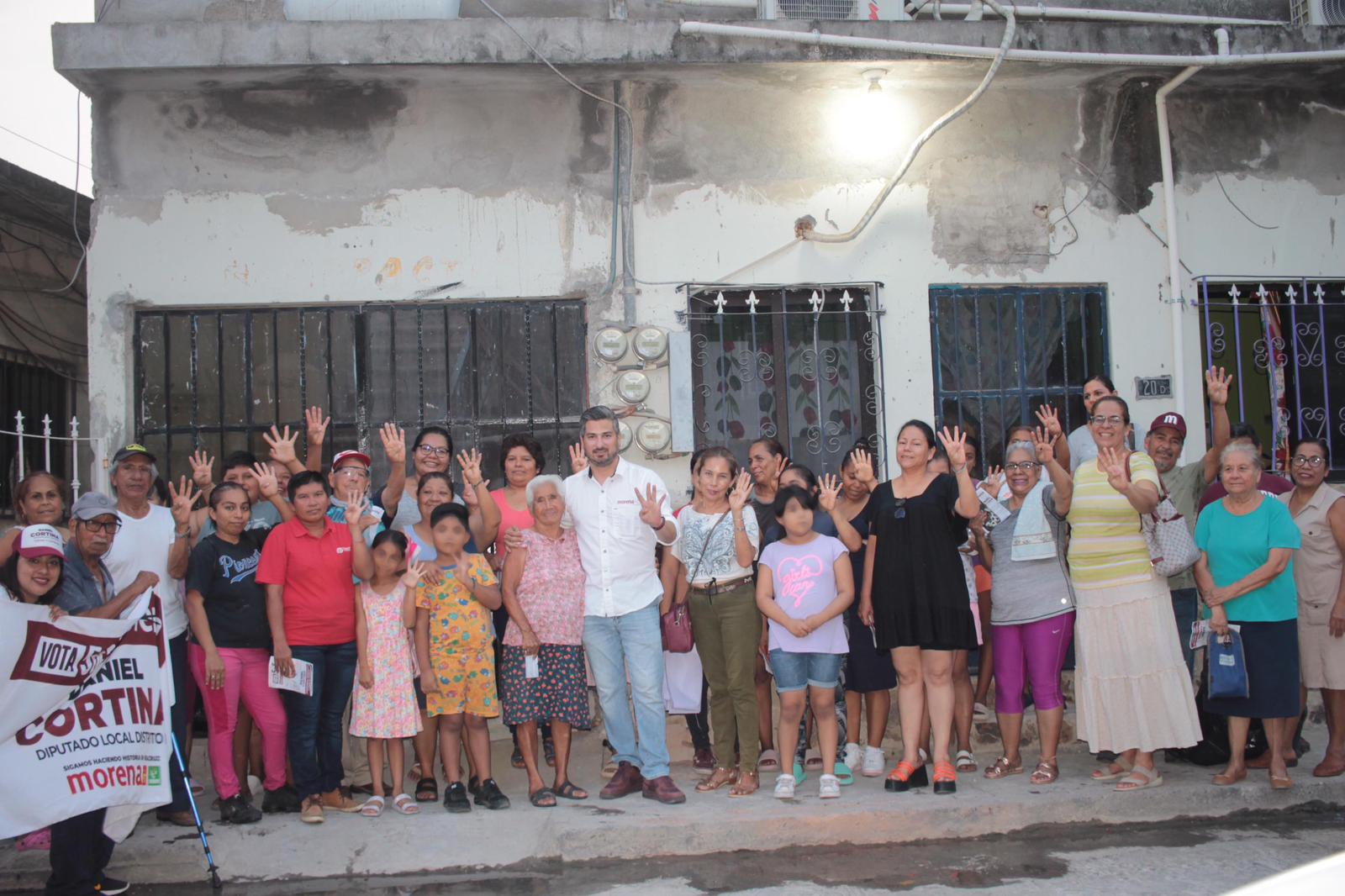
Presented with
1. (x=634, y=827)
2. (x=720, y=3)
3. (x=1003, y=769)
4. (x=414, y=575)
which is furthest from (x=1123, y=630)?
(x=720, y=3)

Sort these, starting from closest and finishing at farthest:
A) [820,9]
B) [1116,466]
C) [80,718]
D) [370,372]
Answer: [80,718] < [1116,466] < [820,9] < [370,372]

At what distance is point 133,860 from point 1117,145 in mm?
7082

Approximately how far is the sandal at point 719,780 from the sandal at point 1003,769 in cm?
129

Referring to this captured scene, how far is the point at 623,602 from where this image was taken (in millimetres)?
6117

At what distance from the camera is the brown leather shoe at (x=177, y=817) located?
5.89 meters

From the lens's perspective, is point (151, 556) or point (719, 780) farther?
point (719, 780)

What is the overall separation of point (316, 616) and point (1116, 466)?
12.7 feet

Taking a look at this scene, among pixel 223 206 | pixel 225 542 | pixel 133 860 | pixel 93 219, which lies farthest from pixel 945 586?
pixel 93 219

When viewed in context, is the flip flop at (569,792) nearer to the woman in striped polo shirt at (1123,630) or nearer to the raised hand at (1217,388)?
the woman in striped polo shirt at (1123,630)

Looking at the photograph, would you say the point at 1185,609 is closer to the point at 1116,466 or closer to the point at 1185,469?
the point at 1185,469

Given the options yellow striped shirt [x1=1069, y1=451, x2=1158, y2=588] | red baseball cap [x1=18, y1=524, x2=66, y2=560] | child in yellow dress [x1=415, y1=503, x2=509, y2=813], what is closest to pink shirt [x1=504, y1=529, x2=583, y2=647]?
child in yellow dress [x1=415, y1=503, x2=509, y2=813]

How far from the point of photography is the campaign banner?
4.99 meters

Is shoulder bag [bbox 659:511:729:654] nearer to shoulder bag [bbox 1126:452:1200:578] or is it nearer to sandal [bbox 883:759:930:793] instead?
sandal [bbox 883:759:930:793]

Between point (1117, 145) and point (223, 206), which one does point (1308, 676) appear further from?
point (223, 206)
